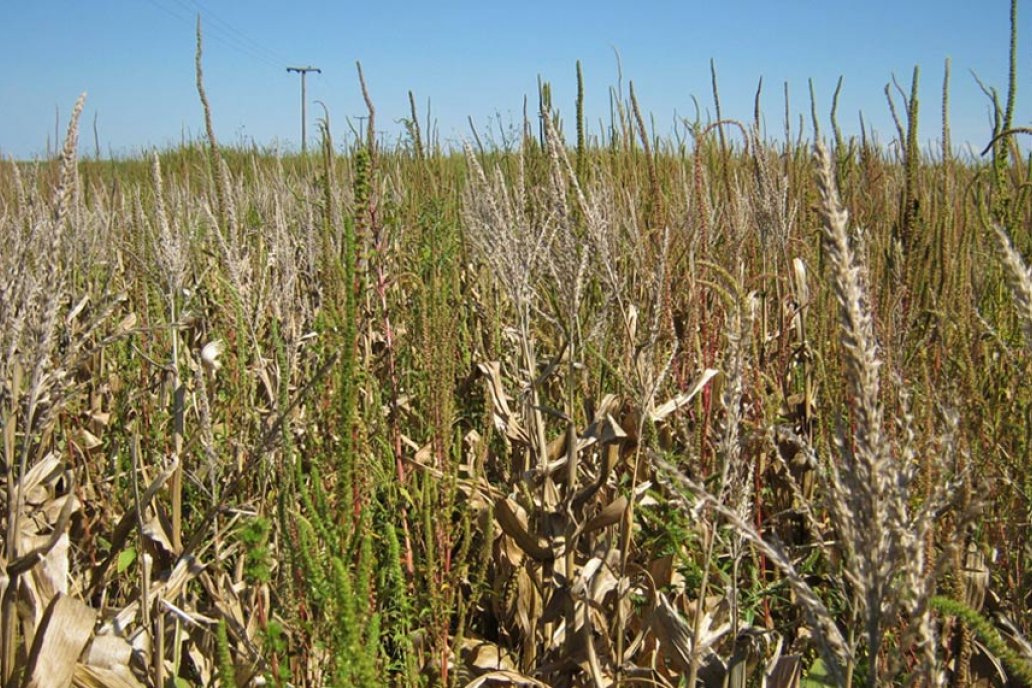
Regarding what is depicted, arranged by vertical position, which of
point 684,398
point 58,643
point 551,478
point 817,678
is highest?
point 684,398

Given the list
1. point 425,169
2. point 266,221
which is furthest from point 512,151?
point 266,221

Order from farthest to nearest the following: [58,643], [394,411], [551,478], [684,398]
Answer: [394,411], [551,478], [684,398], [58,643]

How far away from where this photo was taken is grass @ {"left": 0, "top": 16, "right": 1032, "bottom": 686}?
88 centimetres

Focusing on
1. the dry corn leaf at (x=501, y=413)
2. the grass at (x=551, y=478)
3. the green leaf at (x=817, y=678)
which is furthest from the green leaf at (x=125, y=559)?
the green leaf at (x=817, y=678)

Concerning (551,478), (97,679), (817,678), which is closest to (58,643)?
(97,679)

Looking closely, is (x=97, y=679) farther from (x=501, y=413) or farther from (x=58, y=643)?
(x=501, y=413)

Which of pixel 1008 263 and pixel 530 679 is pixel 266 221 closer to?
pixel 530 679

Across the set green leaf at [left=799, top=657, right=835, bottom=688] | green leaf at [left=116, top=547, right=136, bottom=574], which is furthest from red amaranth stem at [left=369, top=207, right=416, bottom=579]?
green leaf at [left=799, top=657, right=835, bottom=688]

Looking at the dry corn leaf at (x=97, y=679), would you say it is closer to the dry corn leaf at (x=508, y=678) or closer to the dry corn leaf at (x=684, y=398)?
the dry corn leaf at (x=508, y=678)

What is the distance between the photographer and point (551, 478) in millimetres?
1656

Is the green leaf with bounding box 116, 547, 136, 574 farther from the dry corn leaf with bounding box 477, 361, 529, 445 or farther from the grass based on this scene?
the dry corn leaf with bounding box 477, 361, 529, 445

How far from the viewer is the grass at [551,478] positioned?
88 cm

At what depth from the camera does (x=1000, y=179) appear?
190cm

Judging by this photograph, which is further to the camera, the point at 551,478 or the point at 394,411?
the point at 394,411
